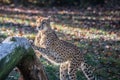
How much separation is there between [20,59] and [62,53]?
4.83 ft

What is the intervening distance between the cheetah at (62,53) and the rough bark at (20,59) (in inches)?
35.2

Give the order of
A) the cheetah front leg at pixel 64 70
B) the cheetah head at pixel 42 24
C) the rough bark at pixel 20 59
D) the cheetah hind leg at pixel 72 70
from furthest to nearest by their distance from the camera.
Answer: the cheetah head at pixel 42 24
the cheetah front leg at pixel 64 70
the cheetah hind leg at pixel 72 70
the rough bark at pixel 20 59

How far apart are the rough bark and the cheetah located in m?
0.89

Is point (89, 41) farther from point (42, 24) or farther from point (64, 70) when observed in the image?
point (64, 70)

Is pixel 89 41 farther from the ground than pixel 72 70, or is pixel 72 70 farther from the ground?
pixel 72 70

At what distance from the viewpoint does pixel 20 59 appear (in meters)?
5.90

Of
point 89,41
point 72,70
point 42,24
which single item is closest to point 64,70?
point 72,70

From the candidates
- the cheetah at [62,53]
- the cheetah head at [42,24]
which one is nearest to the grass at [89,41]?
the cheetah at [62,53]

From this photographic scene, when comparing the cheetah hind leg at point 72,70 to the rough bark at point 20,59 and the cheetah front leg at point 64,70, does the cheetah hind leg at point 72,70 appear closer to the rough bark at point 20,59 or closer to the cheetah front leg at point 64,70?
the cheetah front leg at point 64,70

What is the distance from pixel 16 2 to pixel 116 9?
5564mm

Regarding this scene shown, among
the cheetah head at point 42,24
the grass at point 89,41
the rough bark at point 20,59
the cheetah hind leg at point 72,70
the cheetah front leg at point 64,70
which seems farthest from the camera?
the grass at point 89,41

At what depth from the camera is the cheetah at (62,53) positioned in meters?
7.05

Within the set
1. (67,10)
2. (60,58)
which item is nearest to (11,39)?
(60,58)

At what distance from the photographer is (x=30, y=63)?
6133mm
